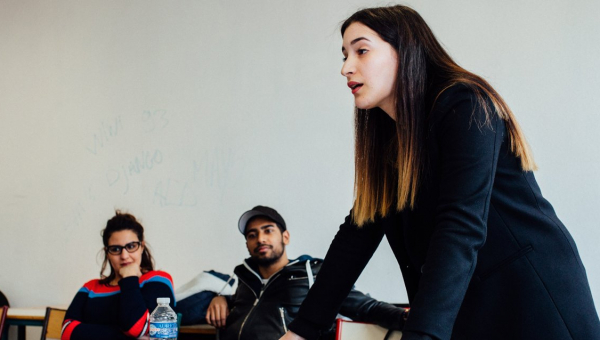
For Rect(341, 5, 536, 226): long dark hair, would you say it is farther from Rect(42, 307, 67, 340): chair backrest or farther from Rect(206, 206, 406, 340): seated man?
Rect(42, 307, 67, 340): chair backrest

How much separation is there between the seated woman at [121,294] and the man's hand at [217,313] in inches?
8.0

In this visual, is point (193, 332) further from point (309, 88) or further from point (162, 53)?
point (162, 53)

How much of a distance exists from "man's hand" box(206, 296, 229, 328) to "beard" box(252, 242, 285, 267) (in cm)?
26

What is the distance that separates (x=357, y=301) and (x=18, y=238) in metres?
2.60

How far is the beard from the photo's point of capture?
3037 mm

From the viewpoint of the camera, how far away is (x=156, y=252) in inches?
152

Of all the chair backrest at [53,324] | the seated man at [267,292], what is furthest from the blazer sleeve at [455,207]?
the chair backrest at [53,324]

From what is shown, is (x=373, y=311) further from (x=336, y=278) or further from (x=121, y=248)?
(x=336, y=278)

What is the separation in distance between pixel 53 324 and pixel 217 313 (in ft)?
2.51

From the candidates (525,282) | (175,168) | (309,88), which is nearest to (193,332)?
(175,168)

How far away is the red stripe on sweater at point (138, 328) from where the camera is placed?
273 centimetres

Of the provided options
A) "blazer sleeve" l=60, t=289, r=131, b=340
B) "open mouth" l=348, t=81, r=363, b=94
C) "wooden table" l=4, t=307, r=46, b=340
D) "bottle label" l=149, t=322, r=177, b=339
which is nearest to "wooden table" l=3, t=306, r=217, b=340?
"wooden table" l=4, t=307, r=46, b=340

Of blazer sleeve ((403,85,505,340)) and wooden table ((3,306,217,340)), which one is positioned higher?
blazer sleeve ((403,85,505,340))

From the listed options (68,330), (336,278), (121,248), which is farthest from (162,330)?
(336,278)
